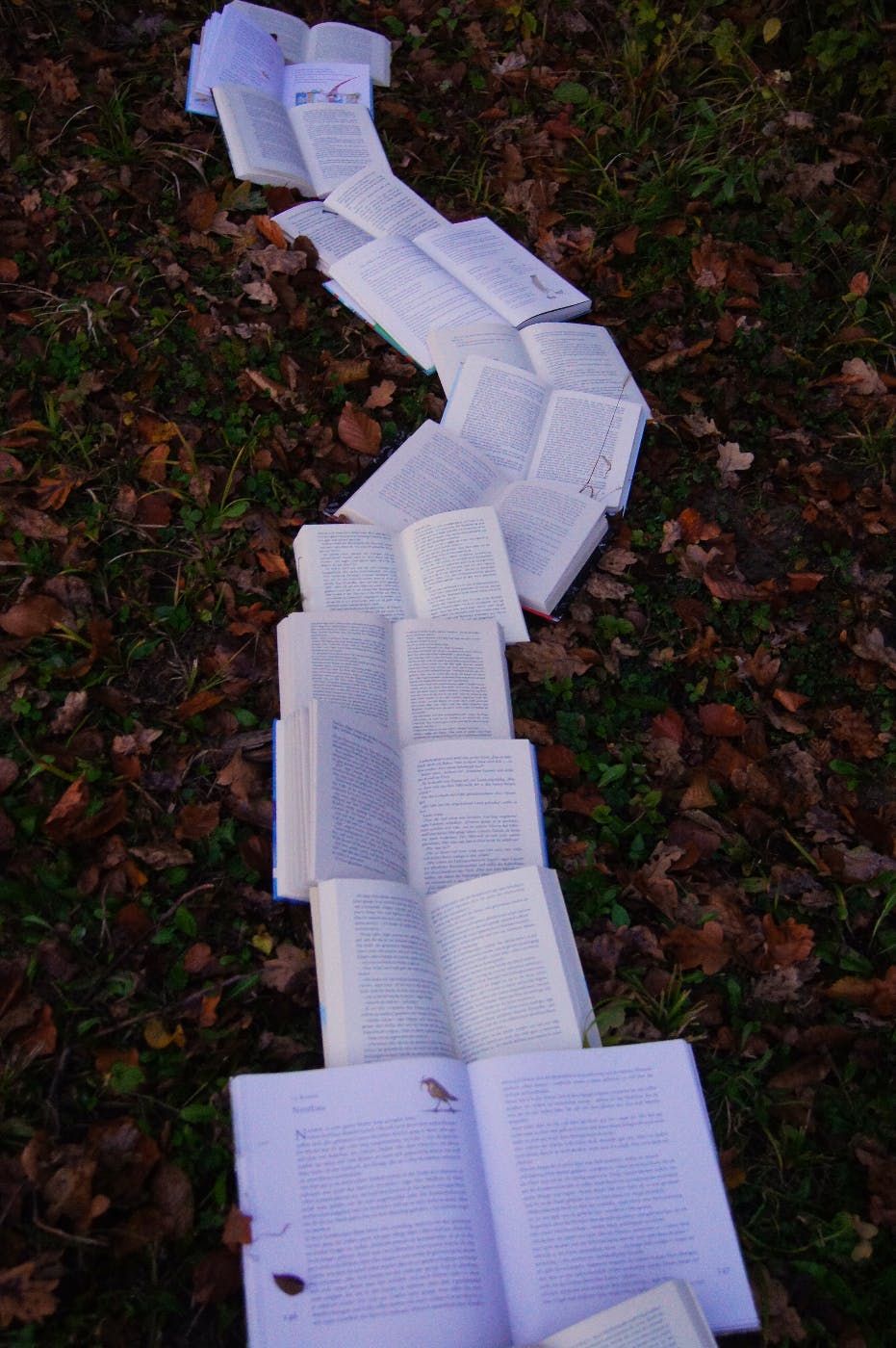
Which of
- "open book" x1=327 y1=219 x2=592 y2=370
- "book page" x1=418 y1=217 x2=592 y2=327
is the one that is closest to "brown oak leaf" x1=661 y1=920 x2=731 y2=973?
"open book" x1=327 y1=219 x2=592 y2=370

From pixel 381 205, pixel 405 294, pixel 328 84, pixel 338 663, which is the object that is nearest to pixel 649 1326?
pixel 338 663

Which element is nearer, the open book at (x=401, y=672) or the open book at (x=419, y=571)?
the open book at (x=401, y=672)

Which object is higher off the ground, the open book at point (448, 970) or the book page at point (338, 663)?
the book page at point (338, 663)

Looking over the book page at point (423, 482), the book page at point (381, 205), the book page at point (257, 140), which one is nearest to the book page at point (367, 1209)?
the book page at point (423, 482)

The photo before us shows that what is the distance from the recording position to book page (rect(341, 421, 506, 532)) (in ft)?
10.0

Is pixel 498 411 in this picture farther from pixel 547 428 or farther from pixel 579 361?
pixel 579 361

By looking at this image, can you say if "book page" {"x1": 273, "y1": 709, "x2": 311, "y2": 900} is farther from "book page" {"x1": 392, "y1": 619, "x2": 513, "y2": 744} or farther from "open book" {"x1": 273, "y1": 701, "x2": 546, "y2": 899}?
"book page" {"x1": 392, "y1": 619, "x2": 513, "y2": 744}

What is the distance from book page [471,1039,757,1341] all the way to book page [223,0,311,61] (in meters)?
4.29

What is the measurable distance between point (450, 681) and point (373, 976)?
2.95 ft

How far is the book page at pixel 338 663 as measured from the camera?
8.55 feet

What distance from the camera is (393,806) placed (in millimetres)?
2449

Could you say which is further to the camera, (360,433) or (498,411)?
(498,411)

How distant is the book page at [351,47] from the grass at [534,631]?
18 cm

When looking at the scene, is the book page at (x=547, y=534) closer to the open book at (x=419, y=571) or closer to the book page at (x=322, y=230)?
the open book at (x=419, y=571)
